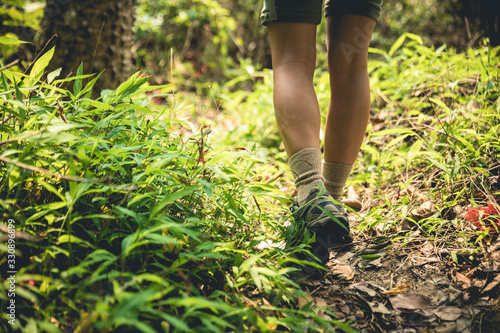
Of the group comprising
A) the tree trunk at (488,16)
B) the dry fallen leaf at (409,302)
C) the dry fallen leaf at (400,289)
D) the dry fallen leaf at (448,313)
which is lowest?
the dry fallen leaf at (400,289)

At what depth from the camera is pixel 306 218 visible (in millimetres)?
1145

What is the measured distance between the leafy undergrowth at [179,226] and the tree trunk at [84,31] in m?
0.68

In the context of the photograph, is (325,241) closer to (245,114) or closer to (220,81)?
(245,114)

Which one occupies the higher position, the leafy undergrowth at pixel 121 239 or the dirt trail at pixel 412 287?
the leafy undergrowth at pixel 121 239

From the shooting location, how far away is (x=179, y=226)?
2.75ft

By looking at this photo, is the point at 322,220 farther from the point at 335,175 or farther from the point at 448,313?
the point at 448,313

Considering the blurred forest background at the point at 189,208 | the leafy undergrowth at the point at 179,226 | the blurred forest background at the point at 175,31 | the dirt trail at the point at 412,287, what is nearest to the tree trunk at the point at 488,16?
the blurred forest background at the point at 175,31

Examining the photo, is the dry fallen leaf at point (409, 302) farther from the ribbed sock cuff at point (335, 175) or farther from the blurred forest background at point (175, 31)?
the blurred forest background at point (175, 31)

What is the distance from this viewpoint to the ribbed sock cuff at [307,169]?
3.84 feet

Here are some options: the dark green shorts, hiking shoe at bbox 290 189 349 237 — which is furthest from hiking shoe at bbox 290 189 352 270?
the dark green shorts

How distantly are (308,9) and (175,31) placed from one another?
13.2 feet

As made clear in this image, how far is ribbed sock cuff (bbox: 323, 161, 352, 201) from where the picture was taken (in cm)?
133

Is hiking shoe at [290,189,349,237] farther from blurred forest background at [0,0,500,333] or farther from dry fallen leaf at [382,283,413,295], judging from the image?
dry fallen leaf at [382,283,413,295]

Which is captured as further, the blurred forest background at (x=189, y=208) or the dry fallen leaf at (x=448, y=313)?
the dry fallen leaf at (x=448, y=313)
